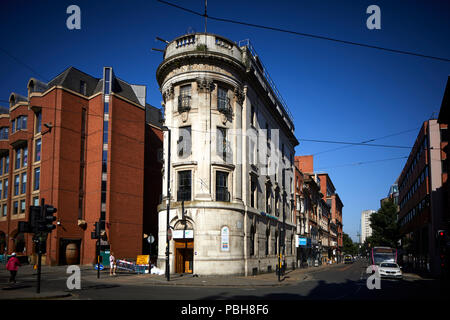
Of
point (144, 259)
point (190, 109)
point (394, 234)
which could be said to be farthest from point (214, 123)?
point (394, 234)

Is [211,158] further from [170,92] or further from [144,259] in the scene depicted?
[144,259]

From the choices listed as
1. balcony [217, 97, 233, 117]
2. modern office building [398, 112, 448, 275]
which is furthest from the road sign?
modern office building [398, 112, 448, 275]

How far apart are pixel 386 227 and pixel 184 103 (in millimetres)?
53321

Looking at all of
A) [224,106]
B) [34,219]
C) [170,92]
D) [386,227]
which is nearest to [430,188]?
[386,227]

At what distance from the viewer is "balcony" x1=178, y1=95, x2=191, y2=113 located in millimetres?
30969

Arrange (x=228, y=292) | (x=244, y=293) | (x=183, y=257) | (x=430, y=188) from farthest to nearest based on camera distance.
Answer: (x=430, y=188) < (x=183, y=257) < (x=228, y=292) < (x=244, y=293)

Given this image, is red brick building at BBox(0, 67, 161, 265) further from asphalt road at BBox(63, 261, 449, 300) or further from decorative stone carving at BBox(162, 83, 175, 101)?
asphalt road at BBox(63, 261, 449, 300)

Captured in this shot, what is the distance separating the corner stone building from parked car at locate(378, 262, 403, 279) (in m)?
9.04

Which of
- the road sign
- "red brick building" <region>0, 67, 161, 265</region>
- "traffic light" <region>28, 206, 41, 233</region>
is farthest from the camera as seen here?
"red brick building" <region>0, 67, 161, 265</region>

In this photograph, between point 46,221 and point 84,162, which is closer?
point 46,221

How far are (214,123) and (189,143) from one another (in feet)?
8.38

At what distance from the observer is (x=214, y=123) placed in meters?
31.0

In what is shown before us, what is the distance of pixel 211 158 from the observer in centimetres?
3039

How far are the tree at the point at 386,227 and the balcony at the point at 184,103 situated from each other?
52581 mm
